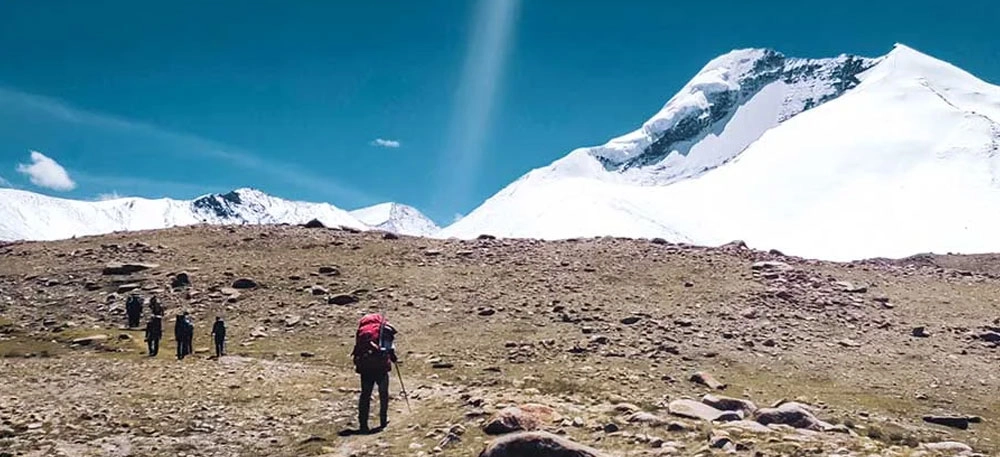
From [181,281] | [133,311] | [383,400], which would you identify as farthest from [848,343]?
[181,281]

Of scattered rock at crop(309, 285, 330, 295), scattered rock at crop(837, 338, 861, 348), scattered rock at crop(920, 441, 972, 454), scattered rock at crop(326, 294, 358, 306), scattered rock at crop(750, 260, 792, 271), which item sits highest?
scattered rock at crop(750, 260, 792, 271)

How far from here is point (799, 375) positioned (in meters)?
27.3

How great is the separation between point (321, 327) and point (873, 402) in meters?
21.1

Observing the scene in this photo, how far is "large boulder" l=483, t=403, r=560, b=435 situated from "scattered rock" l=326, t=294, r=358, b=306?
21.3m

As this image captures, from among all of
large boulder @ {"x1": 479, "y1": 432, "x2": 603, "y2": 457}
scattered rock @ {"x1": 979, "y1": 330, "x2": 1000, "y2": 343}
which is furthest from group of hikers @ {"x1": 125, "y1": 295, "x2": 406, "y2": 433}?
scattered rock @ {"x1": 979, "y1": 330, "x2": 1000, "y2": 343}

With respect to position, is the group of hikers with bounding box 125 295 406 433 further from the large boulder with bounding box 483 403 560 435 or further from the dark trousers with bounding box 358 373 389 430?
the large boulder with bounding box 483 403 560 435

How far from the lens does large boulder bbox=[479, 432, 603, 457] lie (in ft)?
47.3

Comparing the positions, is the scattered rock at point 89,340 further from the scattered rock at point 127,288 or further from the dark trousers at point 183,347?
the scattered rock at point 127,288

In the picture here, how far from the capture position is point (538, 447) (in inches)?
570

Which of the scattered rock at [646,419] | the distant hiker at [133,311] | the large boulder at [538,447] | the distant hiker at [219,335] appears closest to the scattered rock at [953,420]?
the scattered rock at [646,419]

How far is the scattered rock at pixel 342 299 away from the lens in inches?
1507

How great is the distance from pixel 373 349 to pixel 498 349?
34.9 ft

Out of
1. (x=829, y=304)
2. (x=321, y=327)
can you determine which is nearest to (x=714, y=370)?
(x=829, y=304)

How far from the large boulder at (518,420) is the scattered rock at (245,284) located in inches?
1002
